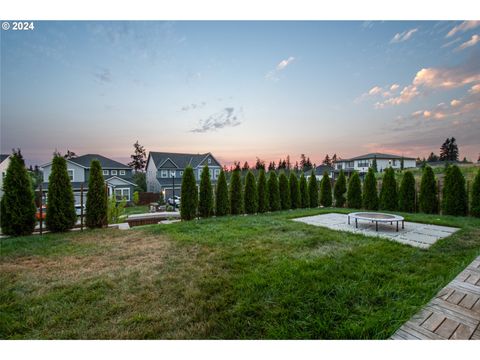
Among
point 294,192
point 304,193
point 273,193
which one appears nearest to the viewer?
point 273,193

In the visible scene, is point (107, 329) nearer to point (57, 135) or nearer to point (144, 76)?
point (144, 76)

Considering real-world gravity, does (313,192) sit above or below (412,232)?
above

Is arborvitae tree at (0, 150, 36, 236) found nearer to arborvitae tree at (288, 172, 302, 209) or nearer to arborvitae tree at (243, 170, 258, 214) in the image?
arborvitae tree at (243, 170, 258, 214)

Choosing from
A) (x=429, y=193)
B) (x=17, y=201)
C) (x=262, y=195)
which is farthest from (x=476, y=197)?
(x=17, y=201)

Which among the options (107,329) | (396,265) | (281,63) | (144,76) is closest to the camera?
(107,329)

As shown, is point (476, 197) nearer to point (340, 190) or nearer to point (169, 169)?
point (340, 190)

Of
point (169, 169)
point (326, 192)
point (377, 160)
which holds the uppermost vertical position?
point (377, 160)

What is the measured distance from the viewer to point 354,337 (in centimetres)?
165

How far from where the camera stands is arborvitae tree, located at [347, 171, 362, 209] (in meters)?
10.0

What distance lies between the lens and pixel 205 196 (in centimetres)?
812

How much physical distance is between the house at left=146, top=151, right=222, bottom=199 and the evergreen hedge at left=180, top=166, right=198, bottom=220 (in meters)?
10.4

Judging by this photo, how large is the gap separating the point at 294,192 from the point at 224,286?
8.26 meters
